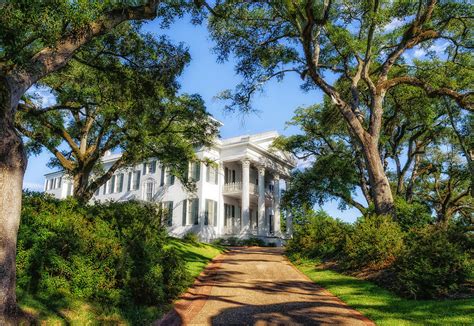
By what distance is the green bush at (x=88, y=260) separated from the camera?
6746 mm

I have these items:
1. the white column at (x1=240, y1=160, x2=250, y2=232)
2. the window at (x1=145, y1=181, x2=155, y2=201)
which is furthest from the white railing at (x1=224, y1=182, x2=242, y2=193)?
the window at (x1=145, y1=181, x2=155, y2=201)

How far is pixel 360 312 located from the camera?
7.75m

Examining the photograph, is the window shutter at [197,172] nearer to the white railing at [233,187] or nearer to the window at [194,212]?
the window at [194,212]

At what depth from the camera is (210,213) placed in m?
30.5

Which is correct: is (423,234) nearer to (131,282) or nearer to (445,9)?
(131,282)

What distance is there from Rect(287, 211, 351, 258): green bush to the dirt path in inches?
136

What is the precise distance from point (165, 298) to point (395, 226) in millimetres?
8643

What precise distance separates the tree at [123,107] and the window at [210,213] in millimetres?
10632

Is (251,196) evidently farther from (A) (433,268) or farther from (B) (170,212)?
(A) (433,268)

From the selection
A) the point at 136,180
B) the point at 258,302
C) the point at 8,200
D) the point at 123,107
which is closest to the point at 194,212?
the point at 136,180

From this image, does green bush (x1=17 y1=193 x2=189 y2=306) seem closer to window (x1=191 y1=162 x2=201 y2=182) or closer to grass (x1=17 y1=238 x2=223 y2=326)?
grass (x1=17 y1=238 x2=223 y2=326)

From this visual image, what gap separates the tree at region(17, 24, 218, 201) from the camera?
11.1m

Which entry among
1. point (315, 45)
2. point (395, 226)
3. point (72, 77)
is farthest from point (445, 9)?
point (72, 77)

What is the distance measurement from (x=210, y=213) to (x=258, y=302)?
866 inches
